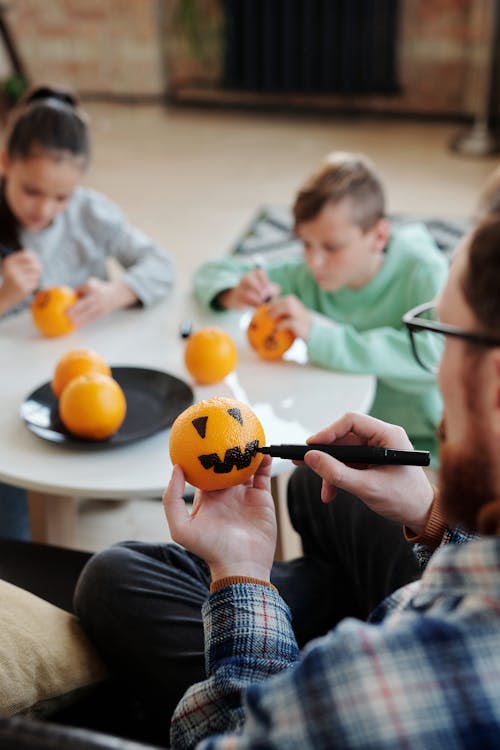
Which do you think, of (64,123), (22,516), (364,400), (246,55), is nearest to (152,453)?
(364,400)

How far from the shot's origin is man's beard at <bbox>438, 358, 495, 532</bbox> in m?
0.78

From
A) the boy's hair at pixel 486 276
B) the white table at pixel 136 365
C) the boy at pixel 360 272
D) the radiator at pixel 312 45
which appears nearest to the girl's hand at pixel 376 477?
the white table at pixel 136 365

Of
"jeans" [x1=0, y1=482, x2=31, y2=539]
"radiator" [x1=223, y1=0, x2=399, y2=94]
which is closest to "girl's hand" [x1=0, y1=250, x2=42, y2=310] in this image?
"jeans" [x1=0, y1=482, x2=31, y2=539]

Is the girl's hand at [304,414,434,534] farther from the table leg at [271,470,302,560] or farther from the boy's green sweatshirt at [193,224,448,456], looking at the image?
the boy's green sweatshirt at [193,224,448,456]

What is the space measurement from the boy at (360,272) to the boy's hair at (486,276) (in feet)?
3.55

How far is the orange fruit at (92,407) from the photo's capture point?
4.77 ft

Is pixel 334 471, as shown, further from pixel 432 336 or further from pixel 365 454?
pixel 432 336

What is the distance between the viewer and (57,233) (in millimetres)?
2287

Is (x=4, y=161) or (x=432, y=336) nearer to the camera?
(x=432, y=336)

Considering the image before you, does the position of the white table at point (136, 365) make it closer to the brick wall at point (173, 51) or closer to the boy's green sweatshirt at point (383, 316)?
the boy's green sweatshirt at point (383, 316)

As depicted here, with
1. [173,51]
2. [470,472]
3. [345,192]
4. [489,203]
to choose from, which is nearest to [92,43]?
[173,51]

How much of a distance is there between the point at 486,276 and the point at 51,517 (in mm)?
1350

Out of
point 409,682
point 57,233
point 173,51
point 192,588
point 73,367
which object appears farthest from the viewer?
point 173,51

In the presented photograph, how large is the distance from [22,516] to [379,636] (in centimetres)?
140
